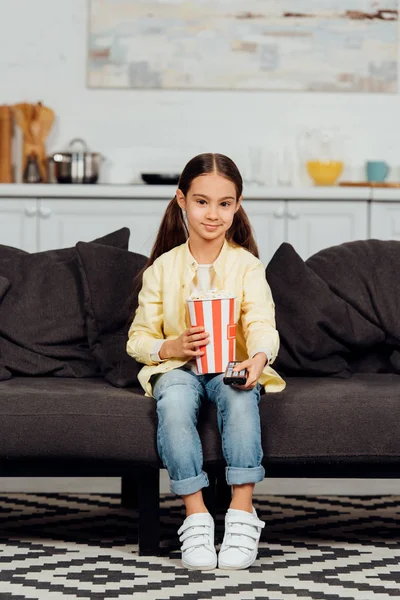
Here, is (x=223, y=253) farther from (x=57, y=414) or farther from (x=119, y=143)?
(x=119, y=143)

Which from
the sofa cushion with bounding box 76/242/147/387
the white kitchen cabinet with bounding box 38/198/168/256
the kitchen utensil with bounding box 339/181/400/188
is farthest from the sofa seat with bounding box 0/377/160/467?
the kitchen utensil with bounding box 339/181/400/188

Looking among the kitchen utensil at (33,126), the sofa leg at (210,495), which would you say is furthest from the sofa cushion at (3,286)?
the kitchen utensil at (33,126)

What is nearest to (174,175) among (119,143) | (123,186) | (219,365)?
(123,186)

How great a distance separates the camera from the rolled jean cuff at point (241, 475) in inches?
98.0

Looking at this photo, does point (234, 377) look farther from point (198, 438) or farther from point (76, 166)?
point (76, 166)

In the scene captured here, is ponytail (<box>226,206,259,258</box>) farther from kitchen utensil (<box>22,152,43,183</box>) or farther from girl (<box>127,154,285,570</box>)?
kitchen utensil (<box>22,152,43,183</box>)

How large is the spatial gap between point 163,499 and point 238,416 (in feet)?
3.00

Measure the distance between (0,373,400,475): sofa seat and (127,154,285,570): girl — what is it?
6 centimetres

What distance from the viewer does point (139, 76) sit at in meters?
5.63

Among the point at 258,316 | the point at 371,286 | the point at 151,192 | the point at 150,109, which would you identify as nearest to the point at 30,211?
the point at 151,192

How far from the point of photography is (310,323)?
10.2 feet

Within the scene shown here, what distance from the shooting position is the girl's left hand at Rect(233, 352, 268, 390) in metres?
2.50

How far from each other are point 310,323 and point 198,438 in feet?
2.34

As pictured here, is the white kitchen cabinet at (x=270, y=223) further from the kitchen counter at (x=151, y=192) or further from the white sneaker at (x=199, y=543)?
the white sneaker at (x=199, y=543)
